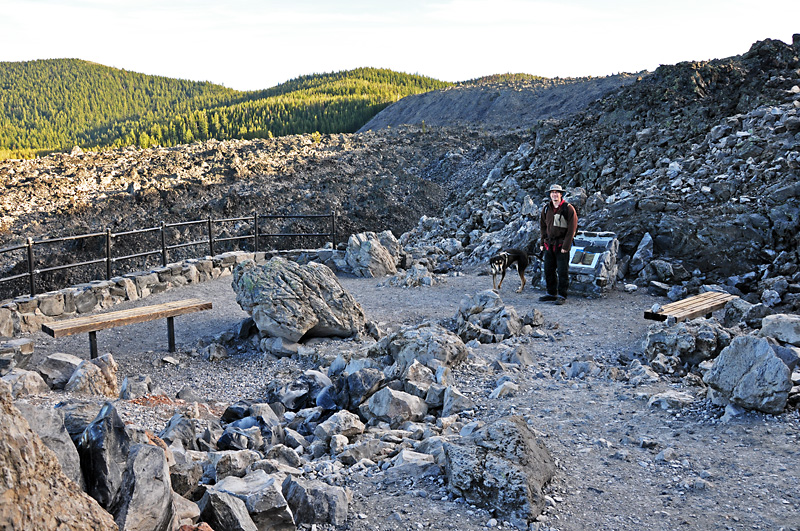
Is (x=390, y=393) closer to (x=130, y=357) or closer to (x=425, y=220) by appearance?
(x=130, y=357)

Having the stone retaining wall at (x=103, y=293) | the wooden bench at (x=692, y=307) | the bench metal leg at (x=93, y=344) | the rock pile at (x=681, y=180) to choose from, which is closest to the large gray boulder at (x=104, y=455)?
the bench metal leg at (x=93, y=344)

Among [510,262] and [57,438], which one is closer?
[57,438]

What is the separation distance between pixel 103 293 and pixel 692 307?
9254mm

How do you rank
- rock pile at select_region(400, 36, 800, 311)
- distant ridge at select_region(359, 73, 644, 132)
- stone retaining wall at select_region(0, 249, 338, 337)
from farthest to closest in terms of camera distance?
distant ridge at select_region(359, 73, 644, 132), rock pile at select_region(400, 36, 800, 311), stone retaining wall at select_region(0, 249, 338, 337)

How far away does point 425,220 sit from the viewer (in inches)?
795

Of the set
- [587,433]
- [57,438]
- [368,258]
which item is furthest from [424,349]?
[368,258]

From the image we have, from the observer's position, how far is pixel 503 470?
3.70 m

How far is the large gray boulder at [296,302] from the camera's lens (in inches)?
327

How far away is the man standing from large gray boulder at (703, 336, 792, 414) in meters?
4.59

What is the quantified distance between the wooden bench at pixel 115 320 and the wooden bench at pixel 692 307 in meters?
6.20

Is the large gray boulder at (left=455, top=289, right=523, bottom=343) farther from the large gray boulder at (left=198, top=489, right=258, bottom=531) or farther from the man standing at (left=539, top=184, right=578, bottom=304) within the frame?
the large gray boulder at (left=198, top=489, right=258, bottom=531)

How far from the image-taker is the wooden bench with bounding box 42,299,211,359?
734cm

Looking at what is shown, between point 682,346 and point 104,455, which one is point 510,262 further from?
point 104,455

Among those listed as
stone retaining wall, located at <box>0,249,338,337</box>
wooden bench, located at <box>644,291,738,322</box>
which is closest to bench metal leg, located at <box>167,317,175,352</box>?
stone retaining wall, located at <box>0,249,338,337</box>
